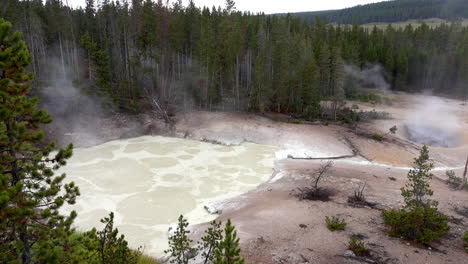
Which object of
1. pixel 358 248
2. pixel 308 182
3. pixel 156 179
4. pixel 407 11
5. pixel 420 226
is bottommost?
pixel 156 179

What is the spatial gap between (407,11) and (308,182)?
171 meters

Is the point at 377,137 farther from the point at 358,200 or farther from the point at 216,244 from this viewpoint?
the point at 216,244

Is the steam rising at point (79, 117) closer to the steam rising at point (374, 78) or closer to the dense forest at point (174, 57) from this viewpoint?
the dense forest at point (174, 57)

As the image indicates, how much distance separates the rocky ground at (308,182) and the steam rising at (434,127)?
38.4 inches

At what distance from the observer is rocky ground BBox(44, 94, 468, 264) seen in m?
11.3

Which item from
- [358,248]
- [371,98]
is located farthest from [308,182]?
[371,98]

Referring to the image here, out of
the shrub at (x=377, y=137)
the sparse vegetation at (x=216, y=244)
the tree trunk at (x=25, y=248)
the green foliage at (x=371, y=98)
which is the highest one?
the tree trunk at (x=25, y=248)

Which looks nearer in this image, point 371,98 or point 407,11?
point 371,98

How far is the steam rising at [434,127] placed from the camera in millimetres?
33531

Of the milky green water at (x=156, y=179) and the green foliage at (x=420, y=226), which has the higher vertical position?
the green foliage at (x=420, y=226)

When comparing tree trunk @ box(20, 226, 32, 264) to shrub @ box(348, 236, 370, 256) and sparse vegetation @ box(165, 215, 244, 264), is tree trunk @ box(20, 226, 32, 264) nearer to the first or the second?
sparse vegetation @ box(165, 215, 244, 264)

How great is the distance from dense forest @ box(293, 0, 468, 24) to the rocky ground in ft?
411

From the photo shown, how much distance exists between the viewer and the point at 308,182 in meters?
19.4

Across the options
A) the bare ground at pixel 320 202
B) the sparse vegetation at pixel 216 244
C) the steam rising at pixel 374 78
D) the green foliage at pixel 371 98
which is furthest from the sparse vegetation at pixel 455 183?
the steam rising at pixel 374 78
